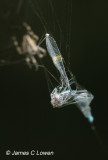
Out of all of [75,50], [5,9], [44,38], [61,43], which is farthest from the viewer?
[75,50]

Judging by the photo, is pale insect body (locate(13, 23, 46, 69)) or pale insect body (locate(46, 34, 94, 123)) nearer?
pale insect body (locate(13, 23, 46, 69))

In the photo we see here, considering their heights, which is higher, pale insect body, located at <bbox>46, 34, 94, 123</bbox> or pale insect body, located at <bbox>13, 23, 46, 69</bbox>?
pale insect body, located at <bbox>13, 23, 46, 69</bbox>

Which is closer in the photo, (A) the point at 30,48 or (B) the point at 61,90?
(A) the point at 30,48

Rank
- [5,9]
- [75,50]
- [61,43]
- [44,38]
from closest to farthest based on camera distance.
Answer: [5,9]
[44,38]
[61,43]
[75,50]

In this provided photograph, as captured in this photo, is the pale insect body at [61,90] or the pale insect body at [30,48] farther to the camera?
the pale insect body at [61,90]

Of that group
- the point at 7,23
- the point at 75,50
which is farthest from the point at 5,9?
the point at 75,50

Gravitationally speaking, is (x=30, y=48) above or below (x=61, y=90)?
above

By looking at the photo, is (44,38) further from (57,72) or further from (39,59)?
(57,72)

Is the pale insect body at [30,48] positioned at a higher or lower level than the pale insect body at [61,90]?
higher
